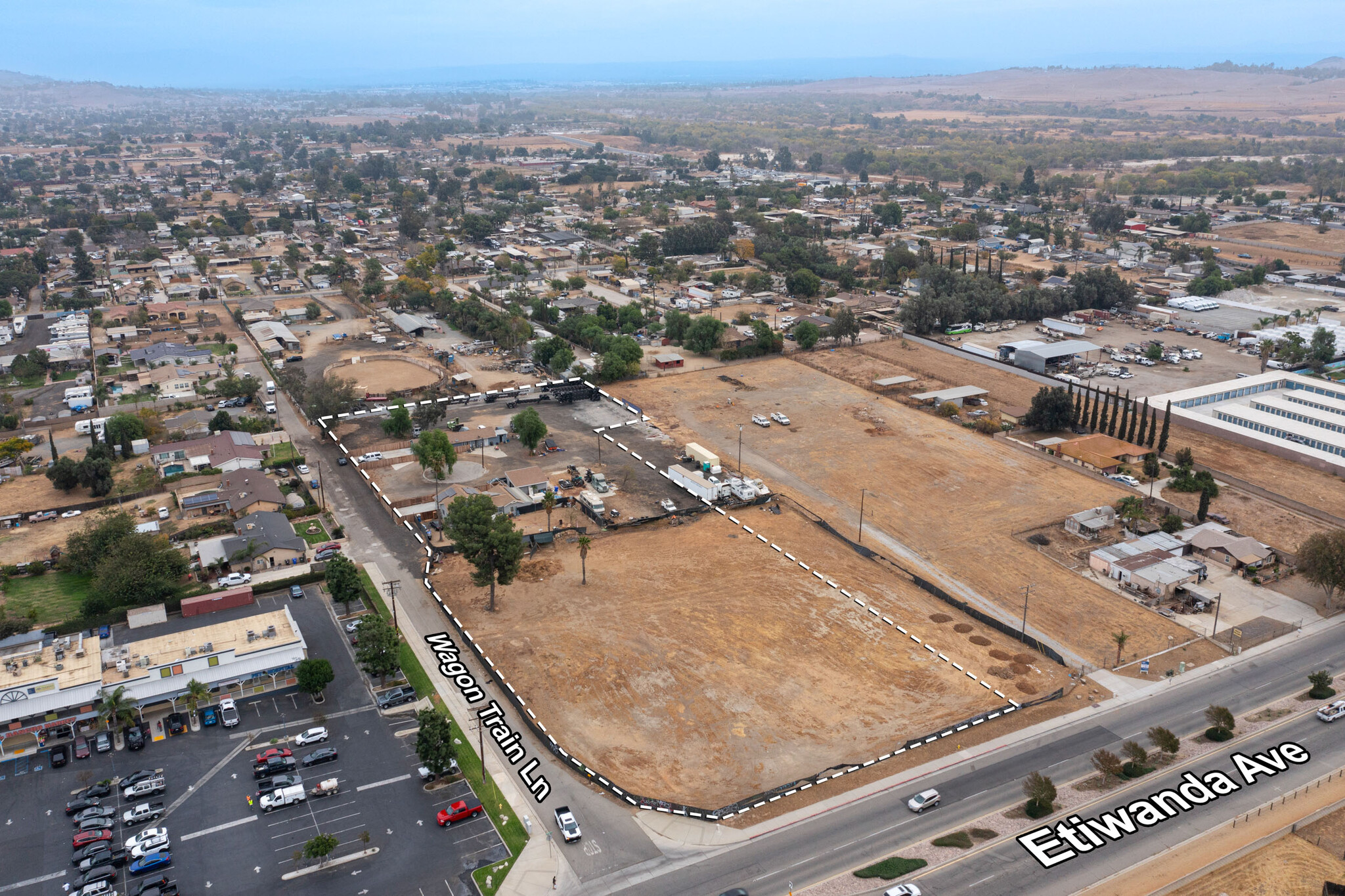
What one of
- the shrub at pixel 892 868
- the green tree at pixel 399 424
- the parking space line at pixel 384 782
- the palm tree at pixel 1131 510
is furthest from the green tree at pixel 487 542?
the palm tree at pixel 1131 510

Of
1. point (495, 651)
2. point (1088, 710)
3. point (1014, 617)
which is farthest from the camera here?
point (1014, 617)

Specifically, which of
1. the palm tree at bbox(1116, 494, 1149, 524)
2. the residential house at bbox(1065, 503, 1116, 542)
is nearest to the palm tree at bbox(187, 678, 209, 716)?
the residential house at bbox(1065, 503, 1116, 542)

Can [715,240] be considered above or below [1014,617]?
above

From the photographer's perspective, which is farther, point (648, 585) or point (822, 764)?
point (648, 585)

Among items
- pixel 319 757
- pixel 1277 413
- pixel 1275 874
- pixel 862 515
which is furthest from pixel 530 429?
pixel 1277 413

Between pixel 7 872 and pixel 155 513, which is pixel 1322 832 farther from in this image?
pixel 155 513

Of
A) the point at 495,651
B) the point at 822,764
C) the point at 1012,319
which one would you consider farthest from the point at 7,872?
the point at 1012,319

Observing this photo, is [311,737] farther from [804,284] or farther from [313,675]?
[804,284]
